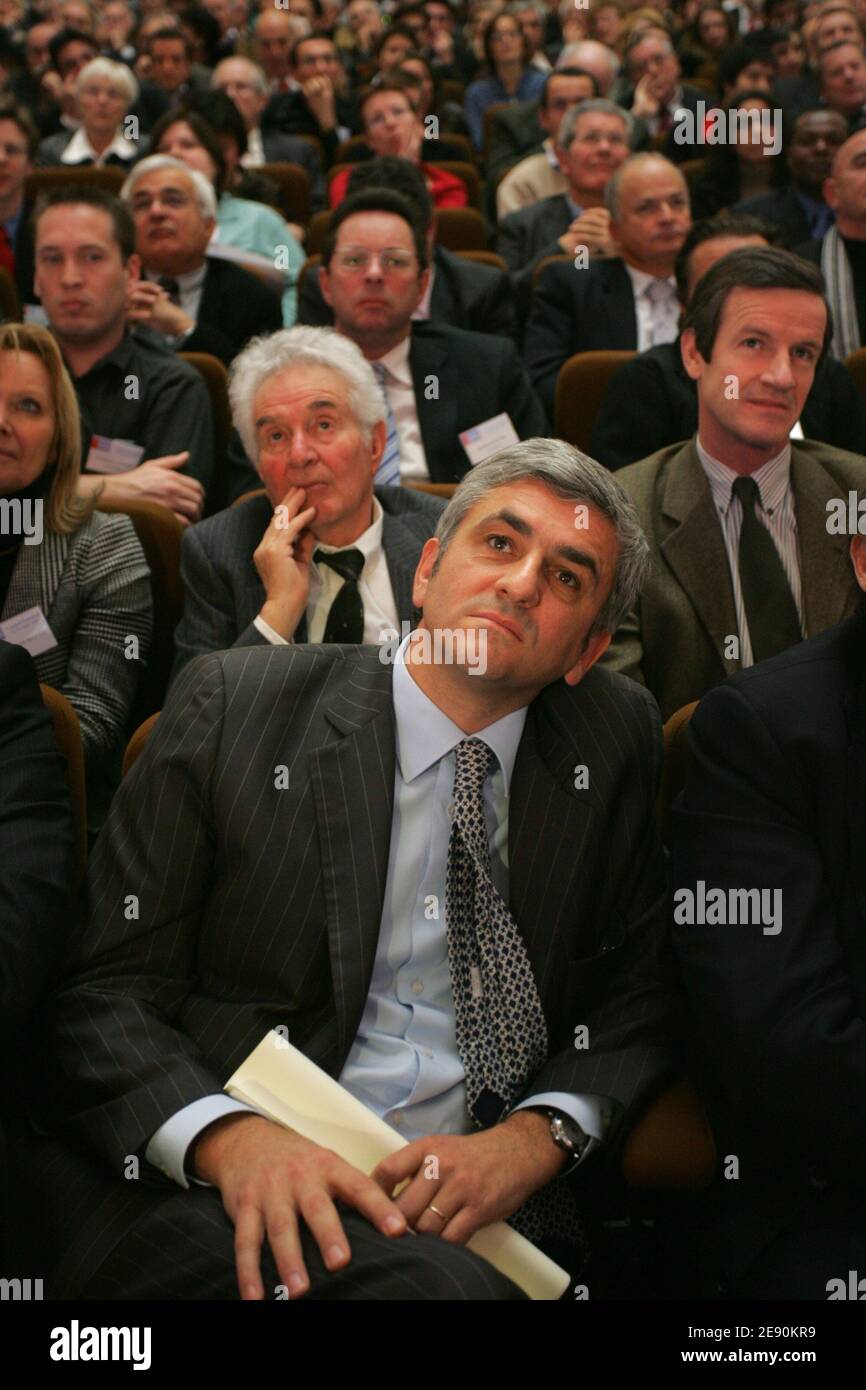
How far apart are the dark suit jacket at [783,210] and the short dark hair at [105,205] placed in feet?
7.94

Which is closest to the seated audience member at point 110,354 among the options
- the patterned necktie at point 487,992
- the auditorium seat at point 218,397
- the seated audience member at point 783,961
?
the auditorium seat at point 218,397

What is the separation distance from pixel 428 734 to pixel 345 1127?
0.45 m

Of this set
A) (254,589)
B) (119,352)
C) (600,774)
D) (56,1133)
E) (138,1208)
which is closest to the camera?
(138,1208)

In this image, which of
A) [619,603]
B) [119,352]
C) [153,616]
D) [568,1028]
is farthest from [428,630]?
[119,352]

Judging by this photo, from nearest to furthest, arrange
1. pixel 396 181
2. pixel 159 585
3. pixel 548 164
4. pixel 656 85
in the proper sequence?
pixel 159 585, pixel 396 181, pixel 548 164, pixel 656 85

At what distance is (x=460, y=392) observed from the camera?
→ 357cm

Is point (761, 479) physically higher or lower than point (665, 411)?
lower

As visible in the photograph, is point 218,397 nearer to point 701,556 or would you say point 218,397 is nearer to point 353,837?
point 701,556

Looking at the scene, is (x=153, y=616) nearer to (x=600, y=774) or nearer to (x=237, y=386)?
(x=237, y=386)

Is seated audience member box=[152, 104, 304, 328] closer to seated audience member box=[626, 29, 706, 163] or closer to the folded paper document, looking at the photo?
seated audience member box=[626, 29, 706, 163]

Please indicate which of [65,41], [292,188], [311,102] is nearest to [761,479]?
[292,188]

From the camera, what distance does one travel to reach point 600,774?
1.67m

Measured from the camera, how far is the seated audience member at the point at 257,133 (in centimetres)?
665
